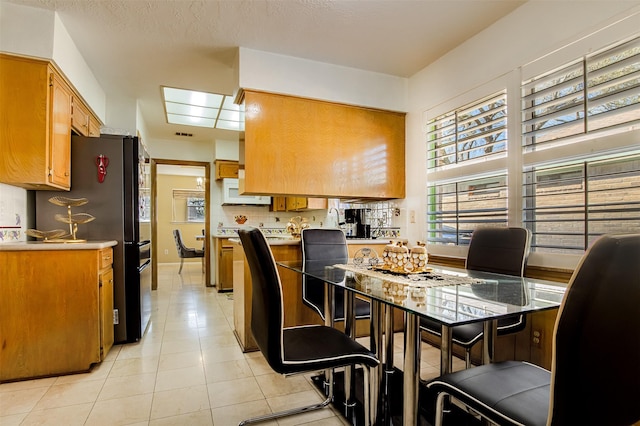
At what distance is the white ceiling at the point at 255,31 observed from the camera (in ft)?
7.33

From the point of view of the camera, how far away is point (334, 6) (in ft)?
7.38

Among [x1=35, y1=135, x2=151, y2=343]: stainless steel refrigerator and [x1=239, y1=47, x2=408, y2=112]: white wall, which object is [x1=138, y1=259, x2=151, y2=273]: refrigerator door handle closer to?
[x1=35, y1=135, x2=151, y2=343]: stainless steel refrigerator

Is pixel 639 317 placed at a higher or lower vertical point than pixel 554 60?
lower

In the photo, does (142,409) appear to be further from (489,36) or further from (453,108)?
(489,36)

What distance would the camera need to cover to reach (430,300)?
49.3 inches

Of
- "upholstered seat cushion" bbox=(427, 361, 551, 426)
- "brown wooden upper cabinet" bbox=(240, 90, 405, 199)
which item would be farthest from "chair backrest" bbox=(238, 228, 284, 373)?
"brown wooden upper cabinet" bbox=(240, 90, 405, 199)

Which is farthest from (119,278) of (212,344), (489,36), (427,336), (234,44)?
(489,36)

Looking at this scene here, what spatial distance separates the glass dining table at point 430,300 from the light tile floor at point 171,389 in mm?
594

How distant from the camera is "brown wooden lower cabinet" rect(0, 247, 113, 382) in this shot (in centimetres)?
221

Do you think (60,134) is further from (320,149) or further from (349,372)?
(349,372)

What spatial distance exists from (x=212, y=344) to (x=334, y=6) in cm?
276

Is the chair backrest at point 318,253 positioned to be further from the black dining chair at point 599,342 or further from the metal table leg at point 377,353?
the black dining chair at point 599,342

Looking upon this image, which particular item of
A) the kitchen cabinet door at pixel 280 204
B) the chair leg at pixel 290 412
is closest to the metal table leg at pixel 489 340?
the chair leg at pixel 290 412

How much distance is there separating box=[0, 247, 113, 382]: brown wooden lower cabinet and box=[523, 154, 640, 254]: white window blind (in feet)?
9.73
